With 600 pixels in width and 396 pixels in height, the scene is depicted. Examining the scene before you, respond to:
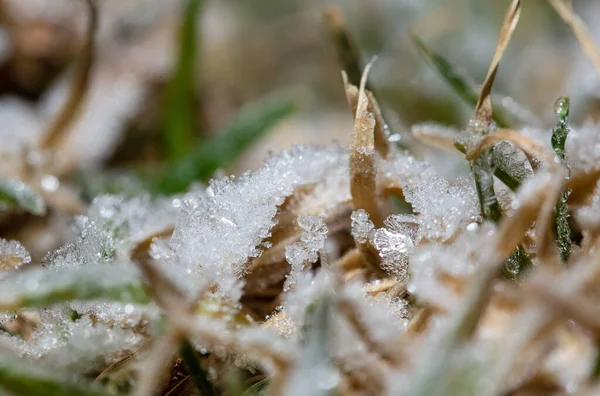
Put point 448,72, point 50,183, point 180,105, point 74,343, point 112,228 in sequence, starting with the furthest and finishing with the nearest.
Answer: point 180,105
point 50,183
point 448,72
point 112,228
point 74,343

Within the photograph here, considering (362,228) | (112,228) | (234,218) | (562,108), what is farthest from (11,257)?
(562,108)

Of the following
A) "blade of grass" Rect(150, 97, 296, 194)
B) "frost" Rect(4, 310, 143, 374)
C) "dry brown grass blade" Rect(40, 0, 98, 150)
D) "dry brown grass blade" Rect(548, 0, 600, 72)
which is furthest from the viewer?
"blade of grass" Rect(150, 97, 296, 194)

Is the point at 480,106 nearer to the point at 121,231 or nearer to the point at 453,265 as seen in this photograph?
the point at 453,265

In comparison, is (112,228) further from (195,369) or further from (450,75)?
(450,75)

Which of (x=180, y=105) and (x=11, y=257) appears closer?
(x=11, y=257)

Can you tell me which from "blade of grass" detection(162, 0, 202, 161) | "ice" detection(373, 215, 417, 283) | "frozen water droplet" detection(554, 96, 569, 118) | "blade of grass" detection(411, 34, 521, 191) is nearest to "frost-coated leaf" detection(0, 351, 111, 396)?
"ice" detection(373, 215, 417, 283)

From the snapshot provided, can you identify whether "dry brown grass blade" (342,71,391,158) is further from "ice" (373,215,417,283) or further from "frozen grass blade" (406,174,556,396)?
"frozen grass blade" (406,174,556,396)

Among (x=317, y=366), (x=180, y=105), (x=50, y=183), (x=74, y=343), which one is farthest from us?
(x=180, y=105)
